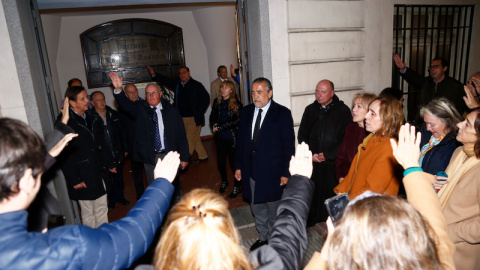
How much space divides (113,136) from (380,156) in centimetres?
385

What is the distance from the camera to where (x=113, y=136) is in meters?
4.65

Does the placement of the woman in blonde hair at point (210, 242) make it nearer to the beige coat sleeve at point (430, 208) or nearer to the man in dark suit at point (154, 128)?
the beige coat sleeve at point (430, 208)

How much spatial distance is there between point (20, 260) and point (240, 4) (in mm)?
3961

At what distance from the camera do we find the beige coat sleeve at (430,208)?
1280mm

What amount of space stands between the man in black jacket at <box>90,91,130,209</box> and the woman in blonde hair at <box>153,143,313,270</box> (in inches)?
144

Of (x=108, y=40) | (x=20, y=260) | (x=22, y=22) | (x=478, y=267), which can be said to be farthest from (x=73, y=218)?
(x=108, y=40)

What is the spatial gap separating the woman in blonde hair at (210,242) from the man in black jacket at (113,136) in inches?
144

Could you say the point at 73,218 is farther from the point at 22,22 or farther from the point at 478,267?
the point at 478,267

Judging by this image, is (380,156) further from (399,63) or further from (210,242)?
(399,63)

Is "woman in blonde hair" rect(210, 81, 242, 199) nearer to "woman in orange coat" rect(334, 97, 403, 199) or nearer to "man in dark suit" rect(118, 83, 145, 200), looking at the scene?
"man in dark suit" rect(118, 83, 145, 200)

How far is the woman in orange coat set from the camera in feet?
8.02

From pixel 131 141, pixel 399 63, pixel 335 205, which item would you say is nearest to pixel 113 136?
pixel 131 141

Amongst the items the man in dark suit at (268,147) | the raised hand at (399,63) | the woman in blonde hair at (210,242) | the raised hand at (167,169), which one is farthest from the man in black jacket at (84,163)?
the raised hand at (399,63)

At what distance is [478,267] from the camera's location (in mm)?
2199
